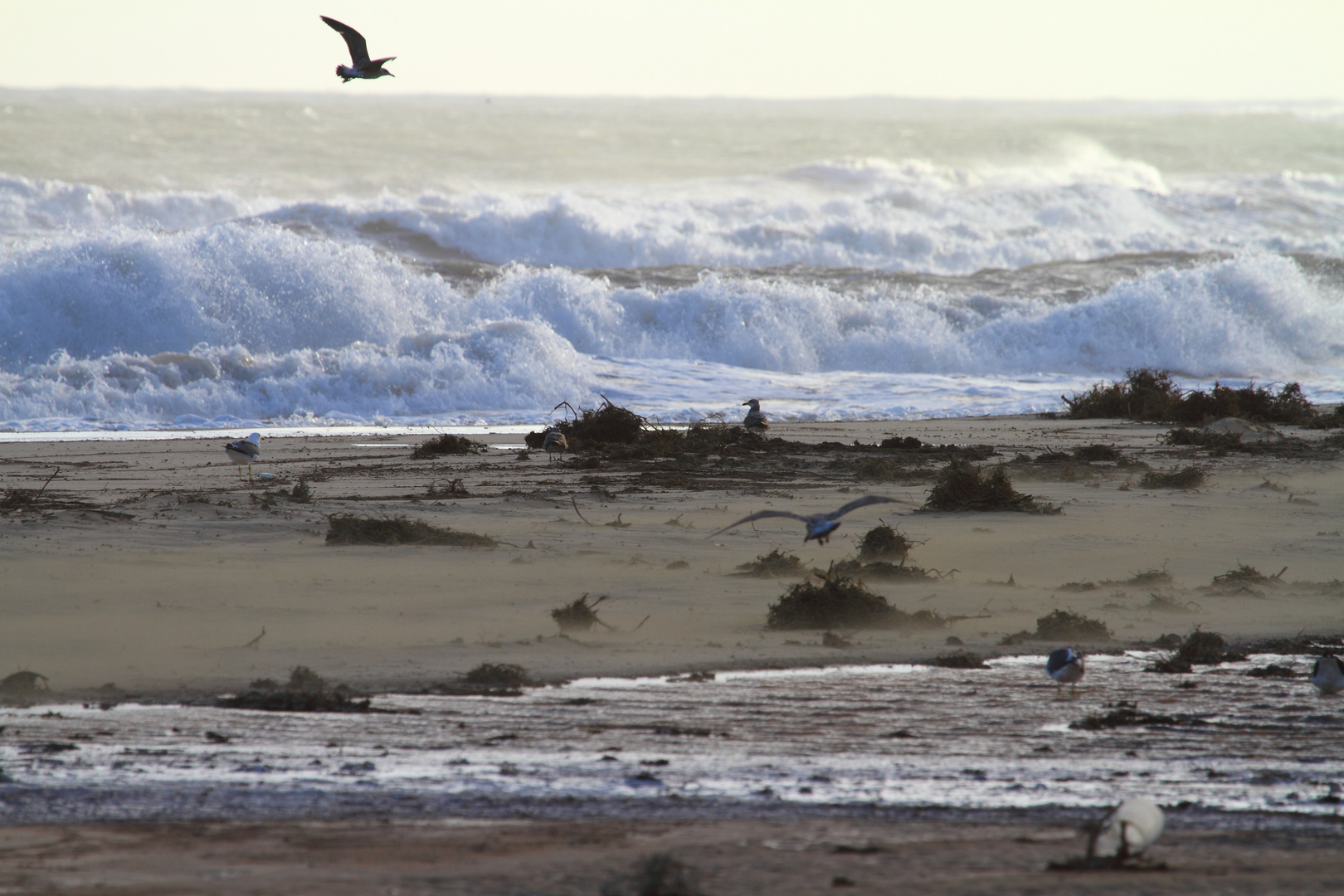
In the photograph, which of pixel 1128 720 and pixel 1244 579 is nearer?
pixel 1128 720

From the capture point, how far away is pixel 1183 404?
51.2 feet

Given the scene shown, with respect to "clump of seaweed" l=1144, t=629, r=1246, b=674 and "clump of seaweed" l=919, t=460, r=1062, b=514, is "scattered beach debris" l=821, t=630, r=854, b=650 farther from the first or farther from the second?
"clump of seaweed" l=919, t=460, r=1062, b=514

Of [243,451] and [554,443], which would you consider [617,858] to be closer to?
[243,451]

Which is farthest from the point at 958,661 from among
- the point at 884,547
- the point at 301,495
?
the point at 301,495

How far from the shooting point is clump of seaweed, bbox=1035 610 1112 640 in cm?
626

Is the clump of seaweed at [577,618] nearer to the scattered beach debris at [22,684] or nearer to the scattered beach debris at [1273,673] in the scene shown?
the scattered beach debris at [22,684]

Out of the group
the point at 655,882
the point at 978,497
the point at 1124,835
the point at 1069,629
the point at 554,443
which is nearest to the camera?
the point at 655,882

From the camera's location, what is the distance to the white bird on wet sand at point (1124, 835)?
3.37 metres

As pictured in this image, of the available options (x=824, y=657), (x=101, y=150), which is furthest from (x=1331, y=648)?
(x=101, y=150)

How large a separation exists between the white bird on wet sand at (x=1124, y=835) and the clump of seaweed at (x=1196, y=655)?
97.1 inches

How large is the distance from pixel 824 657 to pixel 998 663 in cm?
82

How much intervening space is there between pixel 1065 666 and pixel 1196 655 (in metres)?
1.05

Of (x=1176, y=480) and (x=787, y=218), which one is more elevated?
(x=787, y=218)

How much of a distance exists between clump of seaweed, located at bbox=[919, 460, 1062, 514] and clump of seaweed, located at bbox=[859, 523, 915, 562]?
1.61m
